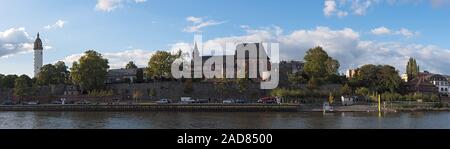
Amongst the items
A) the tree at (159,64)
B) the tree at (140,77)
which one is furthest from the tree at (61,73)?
the tree at (159,64)

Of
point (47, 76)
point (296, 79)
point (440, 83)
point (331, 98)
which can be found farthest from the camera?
point (440, 83)

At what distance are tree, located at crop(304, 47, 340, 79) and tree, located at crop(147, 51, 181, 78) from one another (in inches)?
875

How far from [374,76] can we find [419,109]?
61.4 ft

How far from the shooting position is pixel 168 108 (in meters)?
63.6

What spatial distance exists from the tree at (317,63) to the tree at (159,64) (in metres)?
22.2

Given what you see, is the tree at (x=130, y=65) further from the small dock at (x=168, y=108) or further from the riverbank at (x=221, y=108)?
the riverbank at (x=221, y=108)

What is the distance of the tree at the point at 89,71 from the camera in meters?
77.7

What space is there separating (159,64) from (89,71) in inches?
432

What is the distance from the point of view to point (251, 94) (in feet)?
253

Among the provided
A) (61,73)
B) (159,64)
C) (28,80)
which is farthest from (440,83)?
(28,80)

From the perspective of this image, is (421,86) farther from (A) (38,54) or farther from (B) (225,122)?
(A) (38,54)
